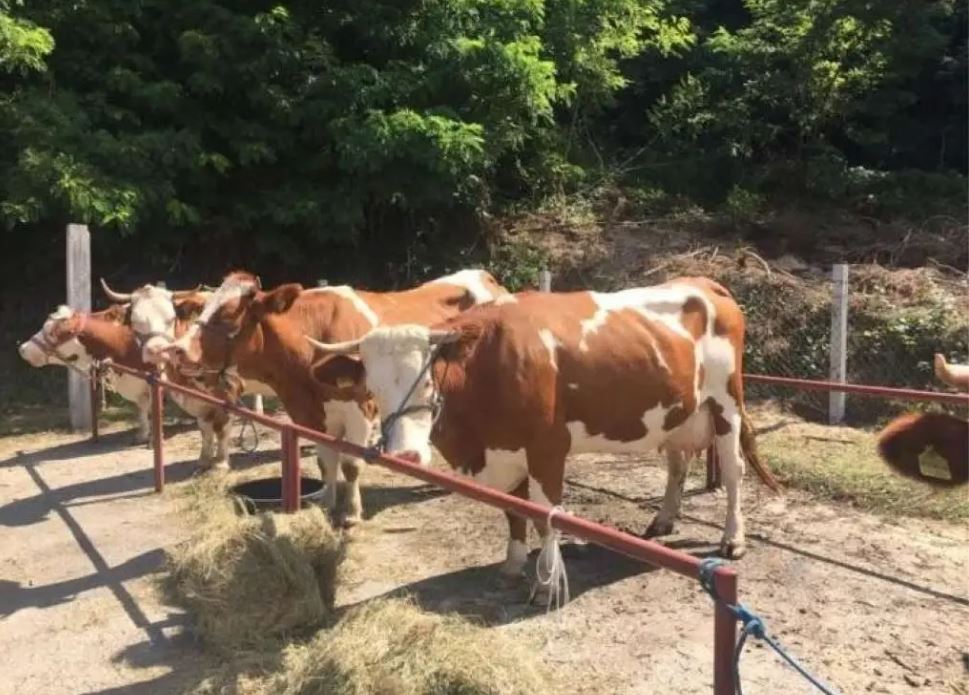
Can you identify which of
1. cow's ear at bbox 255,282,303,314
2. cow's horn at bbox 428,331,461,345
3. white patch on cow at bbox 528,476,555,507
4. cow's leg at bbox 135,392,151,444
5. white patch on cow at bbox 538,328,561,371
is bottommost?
cow's leg at bbox 135,392,151,444

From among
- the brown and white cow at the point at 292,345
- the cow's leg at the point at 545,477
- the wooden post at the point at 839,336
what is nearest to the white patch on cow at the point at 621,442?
the cow's leg at the point at 545,477

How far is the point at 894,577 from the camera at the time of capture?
509 centimetres

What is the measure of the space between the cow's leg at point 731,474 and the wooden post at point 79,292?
735 cm

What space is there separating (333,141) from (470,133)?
1997 millimetres

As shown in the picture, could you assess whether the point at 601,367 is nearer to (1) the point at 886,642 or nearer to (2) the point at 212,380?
(1) the point at 886,642

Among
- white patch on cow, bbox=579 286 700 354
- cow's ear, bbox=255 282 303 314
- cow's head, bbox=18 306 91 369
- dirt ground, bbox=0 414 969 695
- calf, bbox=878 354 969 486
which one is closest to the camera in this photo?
calf, bbox=878 354 969 486

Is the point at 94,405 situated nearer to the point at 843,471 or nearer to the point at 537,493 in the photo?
the point at 537,493

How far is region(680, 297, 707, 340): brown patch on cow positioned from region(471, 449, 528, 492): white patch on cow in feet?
4.62

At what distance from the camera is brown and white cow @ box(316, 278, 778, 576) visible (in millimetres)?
4438

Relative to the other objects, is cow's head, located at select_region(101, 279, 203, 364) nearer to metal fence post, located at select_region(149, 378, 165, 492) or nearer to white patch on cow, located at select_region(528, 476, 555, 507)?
metal fence post, located at select_region(149, 378, 165, 492)

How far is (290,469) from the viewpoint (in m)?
4.64

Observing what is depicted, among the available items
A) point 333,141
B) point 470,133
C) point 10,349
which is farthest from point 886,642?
point 10,349

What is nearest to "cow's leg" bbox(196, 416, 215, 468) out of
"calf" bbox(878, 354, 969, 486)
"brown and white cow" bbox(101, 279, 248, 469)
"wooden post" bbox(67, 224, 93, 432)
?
"brown and white cow" bbox(101, 279, 248, 469)

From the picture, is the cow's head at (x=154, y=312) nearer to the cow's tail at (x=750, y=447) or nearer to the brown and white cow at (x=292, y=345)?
the brown and white cow at (x=292, y=345)
